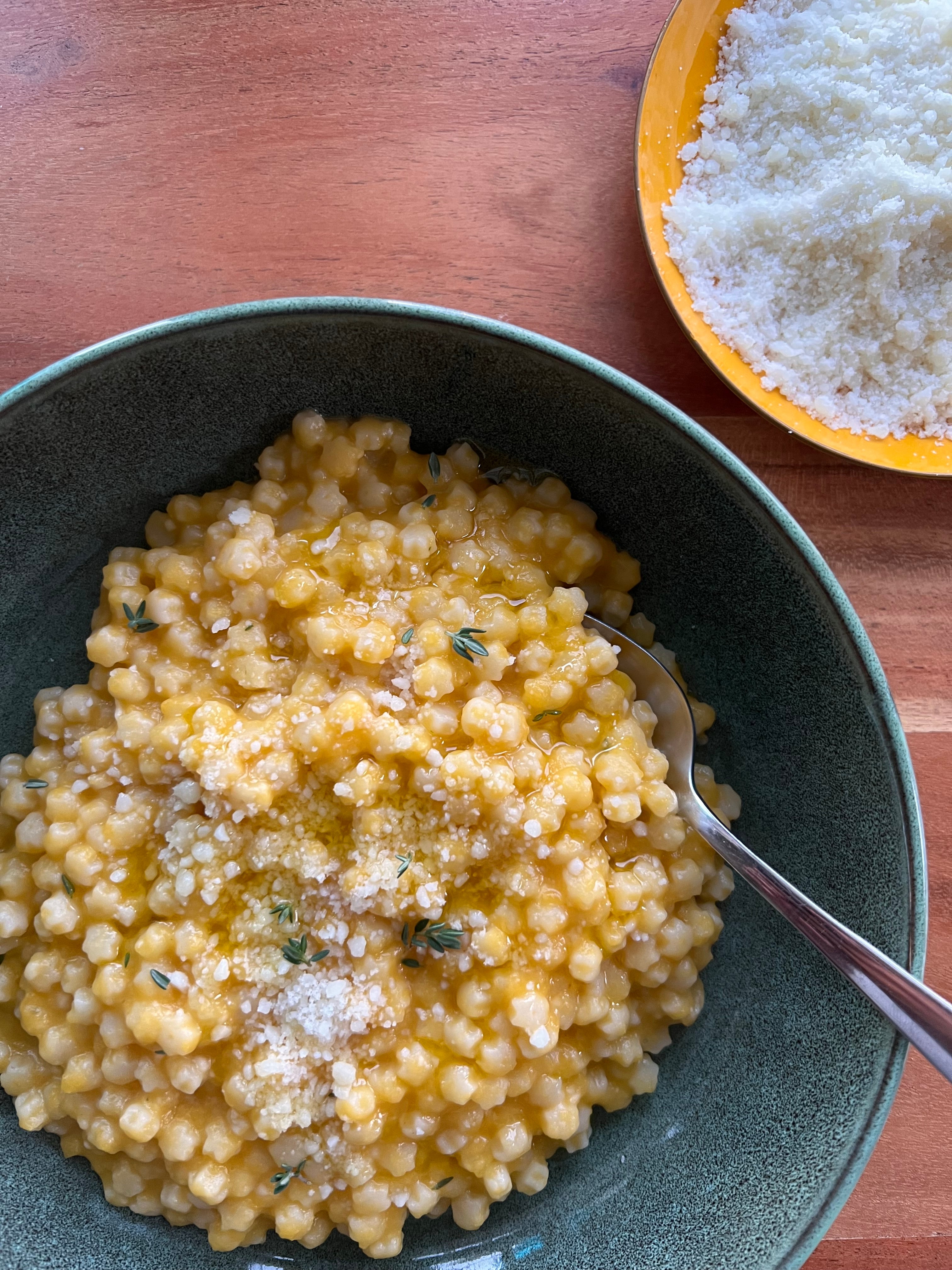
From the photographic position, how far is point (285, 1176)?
146 cm

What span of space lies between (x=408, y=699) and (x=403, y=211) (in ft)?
3.03

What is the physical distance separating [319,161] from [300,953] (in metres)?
1.39

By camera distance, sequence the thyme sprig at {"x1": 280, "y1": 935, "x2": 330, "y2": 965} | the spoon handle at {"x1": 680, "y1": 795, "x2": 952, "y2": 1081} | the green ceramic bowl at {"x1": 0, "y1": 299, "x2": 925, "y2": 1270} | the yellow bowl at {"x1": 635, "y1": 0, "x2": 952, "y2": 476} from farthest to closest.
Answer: the yellow bowl at {"x1": 635, "y1": 0, "x2": 952, "y2": 476}, the green ceramic bowl at {"x1": 0, "y1": 299, "x2": 925, "y2": 1270}, the thyme sprig at {"x1": 280, "y1": 935, "x2": 330, "y2": 965}, the spoon handle at {"x1": 680, "y1": 795, "x2": 952, "y2": 1081}

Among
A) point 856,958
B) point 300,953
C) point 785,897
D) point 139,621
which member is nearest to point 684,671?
point 785,897

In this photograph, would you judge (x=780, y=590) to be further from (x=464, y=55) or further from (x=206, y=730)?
(x=464, y=55)

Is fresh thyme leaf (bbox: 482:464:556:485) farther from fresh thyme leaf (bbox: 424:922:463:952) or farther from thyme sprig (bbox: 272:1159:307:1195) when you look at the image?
thyme sprig (bbox: 272:1159:307:1195)

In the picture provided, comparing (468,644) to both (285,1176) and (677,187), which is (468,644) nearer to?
(285,1176)

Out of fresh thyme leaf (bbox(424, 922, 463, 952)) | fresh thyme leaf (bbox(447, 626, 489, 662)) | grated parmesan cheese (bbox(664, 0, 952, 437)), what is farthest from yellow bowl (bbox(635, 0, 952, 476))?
fresh thyme leaf (bbox(424, 922, 463, 952))

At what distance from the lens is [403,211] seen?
5.74ft

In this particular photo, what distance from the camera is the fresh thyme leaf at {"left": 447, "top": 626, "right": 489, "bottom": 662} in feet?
4.77

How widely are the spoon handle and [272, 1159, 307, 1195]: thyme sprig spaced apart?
0.83 m

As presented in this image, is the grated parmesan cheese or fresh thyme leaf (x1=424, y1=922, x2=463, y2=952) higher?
the grated parmesan cheese

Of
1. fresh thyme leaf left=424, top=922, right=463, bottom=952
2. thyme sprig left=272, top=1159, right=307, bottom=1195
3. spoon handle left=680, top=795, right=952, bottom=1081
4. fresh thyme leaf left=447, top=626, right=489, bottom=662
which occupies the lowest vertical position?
thyme sprig left=272, top=1159, right=307, bottom=1195

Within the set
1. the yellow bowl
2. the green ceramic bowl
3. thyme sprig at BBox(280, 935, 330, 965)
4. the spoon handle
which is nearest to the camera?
the spoon handle
